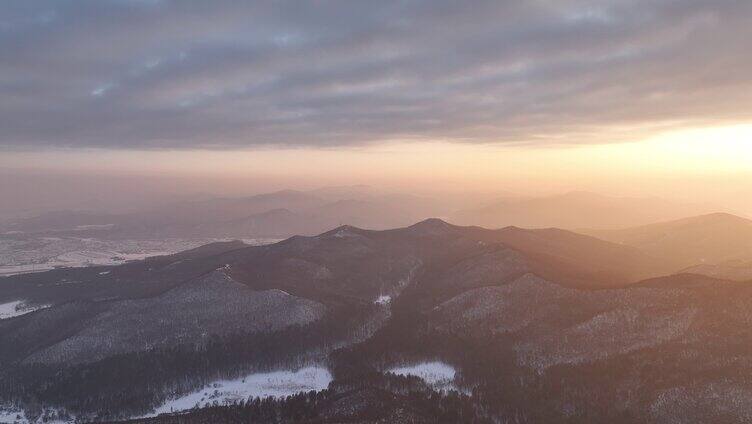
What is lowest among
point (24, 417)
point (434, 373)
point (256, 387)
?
point (24, 417)

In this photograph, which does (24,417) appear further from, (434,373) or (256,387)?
(434,373)

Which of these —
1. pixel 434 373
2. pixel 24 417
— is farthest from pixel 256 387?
pixel 24 417

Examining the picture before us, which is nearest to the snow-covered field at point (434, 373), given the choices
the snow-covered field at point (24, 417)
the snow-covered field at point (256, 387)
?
the snow-covered field at point (256, 387)

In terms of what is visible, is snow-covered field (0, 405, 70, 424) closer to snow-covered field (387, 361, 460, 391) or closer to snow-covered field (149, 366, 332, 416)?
snow-covered field (149, 366, 332, 416)

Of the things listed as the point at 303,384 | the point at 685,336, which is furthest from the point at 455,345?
the point at 685,336

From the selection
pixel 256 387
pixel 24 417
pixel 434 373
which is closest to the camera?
pixel 24 417

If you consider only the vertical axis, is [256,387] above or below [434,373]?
below

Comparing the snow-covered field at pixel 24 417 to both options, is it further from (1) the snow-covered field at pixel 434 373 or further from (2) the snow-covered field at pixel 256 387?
(1) the snow-covered field at pixel 434 373

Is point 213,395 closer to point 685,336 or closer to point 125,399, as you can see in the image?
point 125,399
